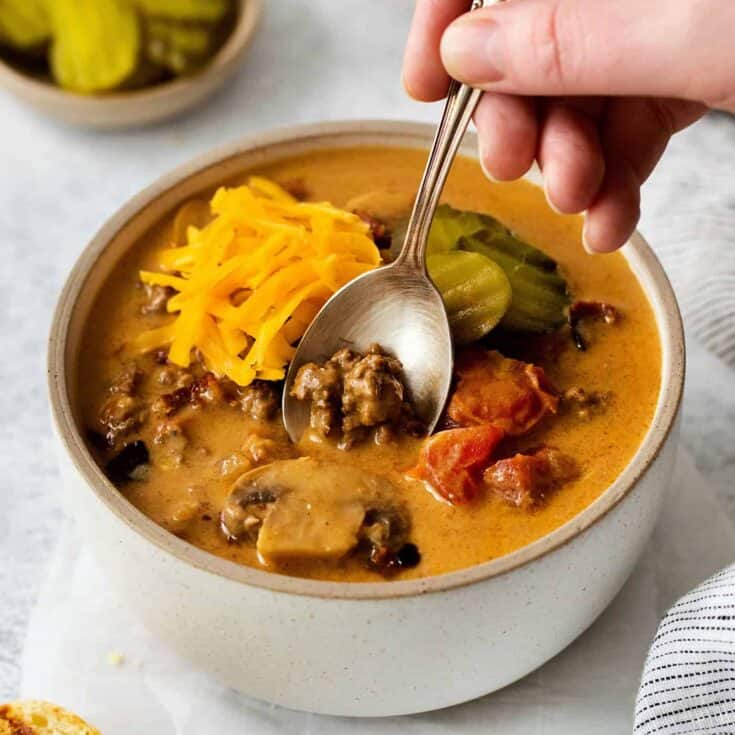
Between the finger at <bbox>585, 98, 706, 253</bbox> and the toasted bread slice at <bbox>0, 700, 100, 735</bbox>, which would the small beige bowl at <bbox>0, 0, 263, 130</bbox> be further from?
the toasted bread slice at <bbox>0, 700, 100, 735</bbox>

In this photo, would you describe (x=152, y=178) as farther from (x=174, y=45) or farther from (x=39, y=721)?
(x=39, y=721)

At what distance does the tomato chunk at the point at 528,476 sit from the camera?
7.01 ft

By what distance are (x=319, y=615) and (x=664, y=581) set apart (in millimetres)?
973

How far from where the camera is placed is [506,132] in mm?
2402

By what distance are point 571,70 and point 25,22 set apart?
2.54m

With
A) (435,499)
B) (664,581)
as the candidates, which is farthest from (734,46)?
(664,581)

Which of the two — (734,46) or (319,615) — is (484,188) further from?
(319,615)

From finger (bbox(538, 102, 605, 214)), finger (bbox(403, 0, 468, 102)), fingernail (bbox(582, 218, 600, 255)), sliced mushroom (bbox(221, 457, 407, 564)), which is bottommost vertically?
sliced mushroom (bbox(221, 457, 407, 564))

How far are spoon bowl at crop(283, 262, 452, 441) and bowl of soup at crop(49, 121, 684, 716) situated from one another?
3cm

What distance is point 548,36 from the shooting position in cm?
191

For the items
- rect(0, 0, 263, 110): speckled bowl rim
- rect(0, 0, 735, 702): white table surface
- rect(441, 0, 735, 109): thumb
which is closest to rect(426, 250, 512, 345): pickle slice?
rect(441, 0, 735, 109): thumb

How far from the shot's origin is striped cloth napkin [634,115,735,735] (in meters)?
2.21

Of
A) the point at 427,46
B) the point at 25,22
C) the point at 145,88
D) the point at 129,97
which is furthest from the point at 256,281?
the point at 25,22

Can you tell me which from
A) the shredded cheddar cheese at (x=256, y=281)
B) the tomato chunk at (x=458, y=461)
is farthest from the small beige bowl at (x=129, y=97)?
the tomato chunk at (x=458, y=461)
